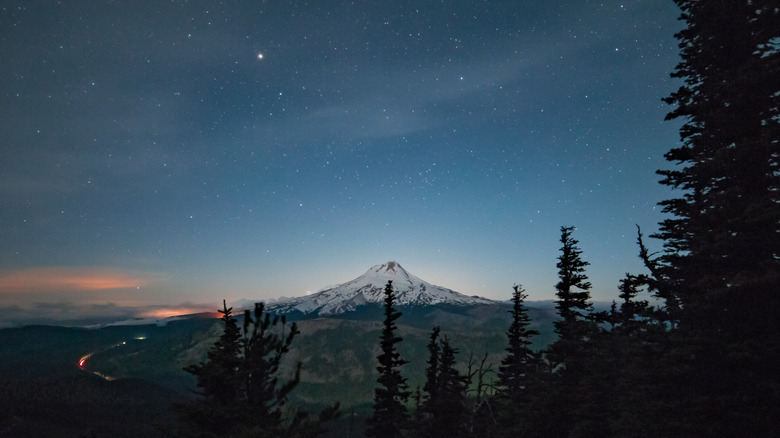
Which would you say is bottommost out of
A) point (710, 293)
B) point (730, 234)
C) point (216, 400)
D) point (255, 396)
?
point (216, 400)

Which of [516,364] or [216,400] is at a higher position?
[216,400]

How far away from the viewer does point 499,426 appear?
90.7 feet

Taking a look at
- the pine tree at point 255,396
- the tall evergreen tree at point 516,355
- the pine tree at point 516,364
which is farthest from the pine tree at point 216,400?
the tall evergreen tree at point 516,355

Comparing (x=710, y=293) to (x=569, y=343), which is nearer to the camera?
(x=710, y=293)

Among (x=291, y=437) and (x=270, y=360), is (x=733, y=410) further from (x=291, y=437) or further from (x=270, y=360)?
(x=270, y=360)

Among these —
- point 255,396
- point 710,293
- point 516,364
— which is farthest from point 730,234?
point 516,364

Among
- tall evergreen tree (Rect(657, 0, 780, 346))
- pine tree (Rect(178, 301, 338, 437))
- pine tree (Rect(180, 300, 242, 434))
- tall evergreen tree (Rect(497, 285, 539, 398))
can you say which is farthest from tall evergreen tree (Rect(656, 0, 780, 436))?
tall evergreen tree (Rect(497, 285, 539, 398))

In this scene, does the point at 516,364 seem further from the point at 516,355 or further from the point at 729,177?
the point at 729,177

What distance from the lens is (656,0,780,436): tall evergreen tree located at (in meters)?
10.0

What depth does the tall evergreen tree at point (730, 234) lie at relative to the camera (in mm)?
10047

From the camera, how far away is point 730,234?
36.2 feet

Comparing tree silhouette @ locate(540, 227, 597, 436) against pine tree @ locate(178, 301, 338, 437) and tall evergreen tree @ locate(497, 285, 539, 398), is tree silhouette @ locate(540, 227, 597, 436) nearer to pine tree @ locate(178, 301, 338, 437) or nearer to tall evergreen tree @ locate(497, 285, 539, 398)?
tall evergreen tree @ locate(497, 285, 539, 398)

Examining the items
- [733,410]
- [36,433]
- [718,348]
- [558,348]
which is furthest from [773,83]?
[36,433]

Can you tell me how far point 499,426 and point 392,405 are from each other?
33.1ft
